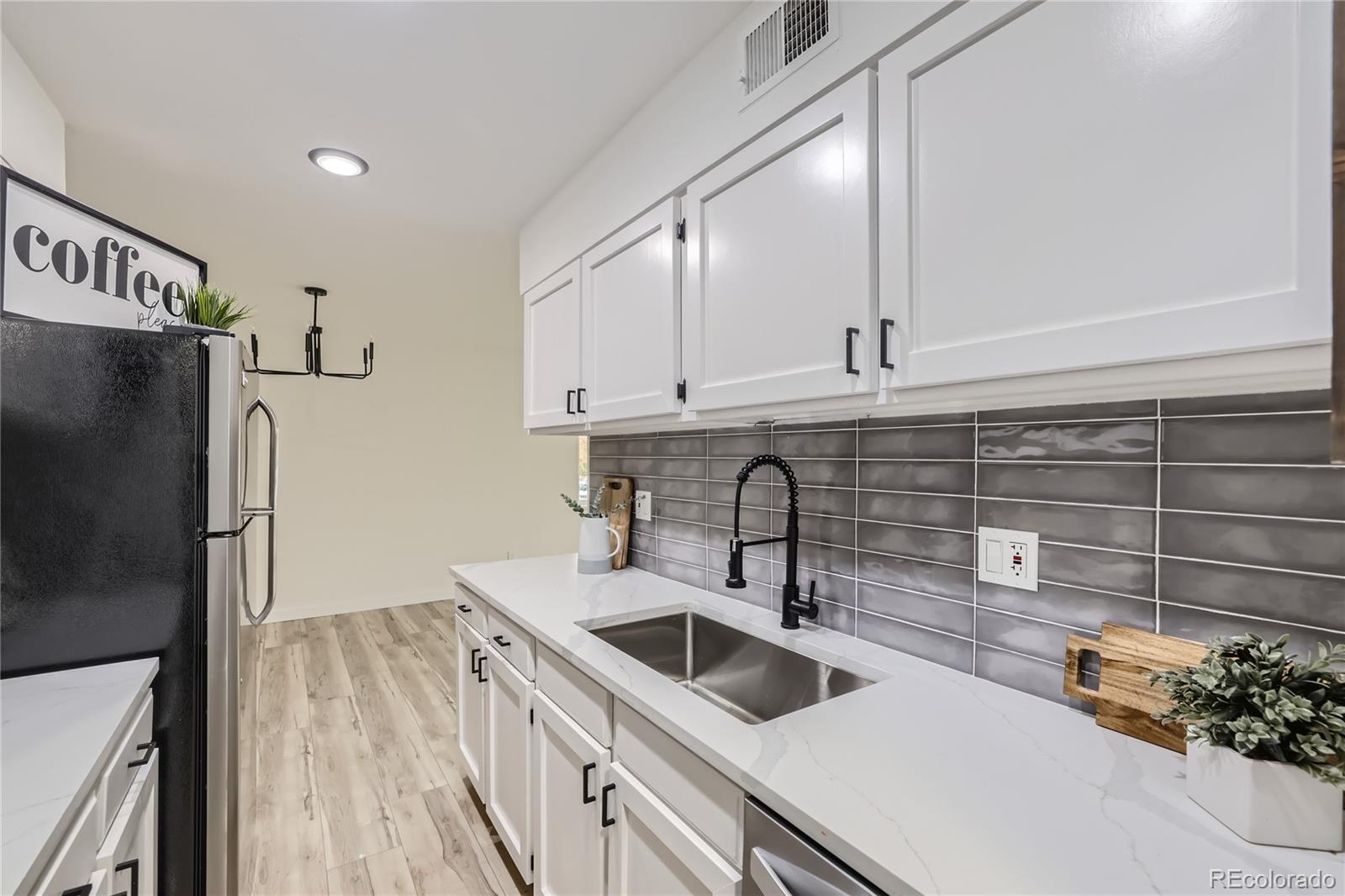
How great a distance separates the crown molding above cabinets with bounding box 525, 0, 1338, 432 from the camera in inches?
26.0

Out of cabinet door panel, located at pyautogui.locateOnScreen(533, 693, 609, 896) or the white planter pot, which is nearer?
the white planter pot

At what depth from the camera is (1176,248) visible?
2.39ft

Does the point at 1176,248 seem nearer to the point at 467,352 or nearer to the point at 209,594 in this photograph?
the point at 209,594

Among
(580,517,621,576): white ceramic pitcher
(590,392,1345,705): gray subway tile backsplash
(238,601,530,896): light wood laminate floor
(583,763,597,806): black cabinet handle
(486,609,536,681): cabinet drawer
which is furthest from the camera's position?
(580,517,621,576): white ceramic pitcher

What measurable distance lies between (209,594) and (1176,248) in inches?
74.3

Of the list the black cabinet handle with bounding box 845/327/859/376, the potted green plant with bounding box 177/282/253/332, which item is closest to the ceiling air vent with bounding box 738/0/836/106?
the black cabinet handle with bounding box 845/327/859/376

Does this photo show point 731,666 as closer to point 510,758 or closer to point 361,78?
point 510,758

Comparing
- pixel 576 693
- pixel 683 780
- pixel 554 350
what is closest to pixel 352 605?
pixel 554 350

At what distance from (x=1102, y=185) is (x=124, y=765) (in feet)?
6.16

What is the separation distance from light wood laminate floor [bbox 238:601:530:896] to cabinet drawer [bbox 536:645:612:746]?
2.73ft

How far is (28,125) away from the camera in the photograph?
165cm

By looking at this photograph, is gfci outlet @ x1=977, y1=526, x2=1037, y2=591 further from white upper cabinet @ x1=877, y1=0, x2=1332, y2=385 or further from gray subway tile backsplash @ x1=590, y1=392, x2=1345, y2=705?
white upper cabinet @ x1=877, y1=0, x2=1332, y2=385

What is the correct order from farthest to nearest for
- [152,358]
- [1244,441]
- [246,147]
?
[246,147] → [152,358] → [1244,441]

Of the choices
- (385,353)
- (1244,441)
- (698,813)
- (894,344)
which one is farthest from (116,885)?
(385,353)
